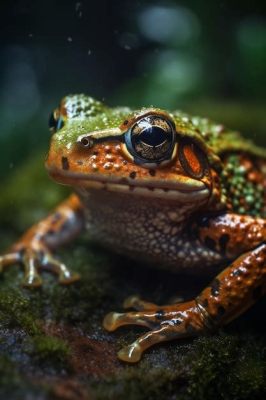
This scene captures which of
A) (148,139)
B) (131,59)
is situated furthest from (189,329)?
(131,59)

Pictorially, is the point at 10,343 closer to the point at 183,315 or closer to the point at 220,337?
the point at 183,315

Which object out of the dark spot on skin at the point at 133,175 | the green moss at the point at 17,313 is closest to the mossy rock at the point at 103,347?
the green moss at the point at 17,313

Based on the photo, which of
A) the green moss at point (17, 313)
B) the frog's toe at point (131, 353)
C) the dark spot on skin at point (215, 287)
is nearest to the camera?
the frog's toe at point (131, 353)

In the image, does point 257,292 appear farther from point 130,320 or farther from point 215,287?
point 130,320

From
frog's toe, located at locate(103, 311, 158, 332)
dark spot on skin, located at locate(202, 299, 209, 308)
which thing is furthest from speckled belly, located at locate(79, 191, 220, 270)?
frog's toe, located at locate(103, 311, 158, 332)

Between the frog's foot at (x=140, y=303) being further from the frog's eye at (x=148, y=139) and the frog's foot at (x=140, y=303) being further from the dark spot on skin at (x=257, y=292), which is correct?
the frog's eye at (x=148, y=139)

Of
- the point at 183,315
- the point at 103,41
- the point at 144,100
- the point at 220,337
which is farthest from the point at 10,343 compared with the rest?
the point at 144,100
